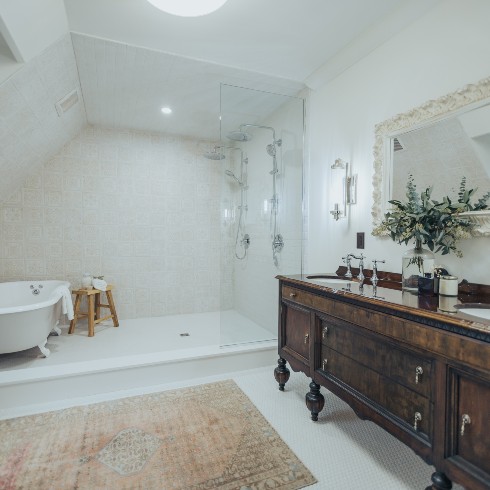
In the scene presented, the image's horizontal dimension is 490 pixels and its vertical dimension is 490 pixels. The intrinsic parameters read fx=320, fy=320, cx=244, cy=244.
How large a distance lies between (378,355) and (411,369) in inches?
7.0

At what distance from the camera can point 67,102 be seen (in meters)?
2.92

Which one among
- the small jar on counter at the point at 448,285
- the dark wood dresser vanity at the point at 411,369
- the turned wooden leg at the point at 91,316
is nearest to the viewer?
the dark wood dresser vanity at the point at 411,369

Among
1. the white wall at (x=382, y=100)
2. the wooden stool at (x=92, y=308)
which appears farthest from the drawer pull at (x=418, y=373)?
the wooden stool at (x=92, y=308)

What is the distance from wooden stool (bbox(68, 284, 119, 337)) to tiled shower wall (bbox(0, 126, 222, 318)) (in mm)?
338

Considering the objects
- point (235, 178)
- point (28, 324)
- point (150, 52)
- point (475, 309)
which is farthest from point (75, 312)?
point (475, 309)

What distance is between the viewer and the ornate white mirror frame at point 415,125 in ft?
5.15

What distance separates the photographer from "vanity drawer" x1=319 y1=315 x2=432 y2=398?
1257 mm

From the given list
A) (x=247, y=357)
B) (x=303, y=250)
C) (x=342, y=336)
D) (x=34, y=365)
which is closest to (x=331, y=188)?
(x=303, y=250)

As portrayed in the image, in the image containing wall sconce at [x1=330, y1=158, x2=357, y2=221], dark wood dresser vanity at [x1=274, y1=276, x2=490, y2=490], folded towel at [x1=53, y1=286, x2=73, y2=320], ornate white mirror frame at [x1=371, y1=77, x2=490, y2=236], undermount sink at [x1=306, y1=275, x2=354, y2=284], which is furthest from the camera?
folded towel at [x1=53, y1=286, x2=73, y2=320]

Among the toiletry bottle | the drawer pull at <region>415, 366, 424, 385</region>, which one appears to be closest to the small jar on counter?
the drawer pull at <region>415, 366, 424, 385</region>

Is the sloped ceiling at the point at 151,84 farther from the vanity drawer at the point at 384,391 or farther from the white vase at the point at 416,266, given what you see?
the vanity drawer at the point at 384,391

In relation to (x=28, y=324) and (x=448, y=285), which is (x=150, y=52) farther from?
(x=448, y=285)

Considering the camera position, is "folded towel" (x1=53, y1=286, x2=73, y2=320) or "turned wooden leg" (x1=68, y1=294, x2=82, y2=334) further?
"turned wooden leg" (x1=68, y1=294, x2=82, y2=334)

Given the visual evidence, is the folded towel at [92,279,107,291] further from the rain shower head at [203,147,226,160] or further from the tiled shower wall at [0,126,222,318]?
the rain shower head at [203,147,226,160]
